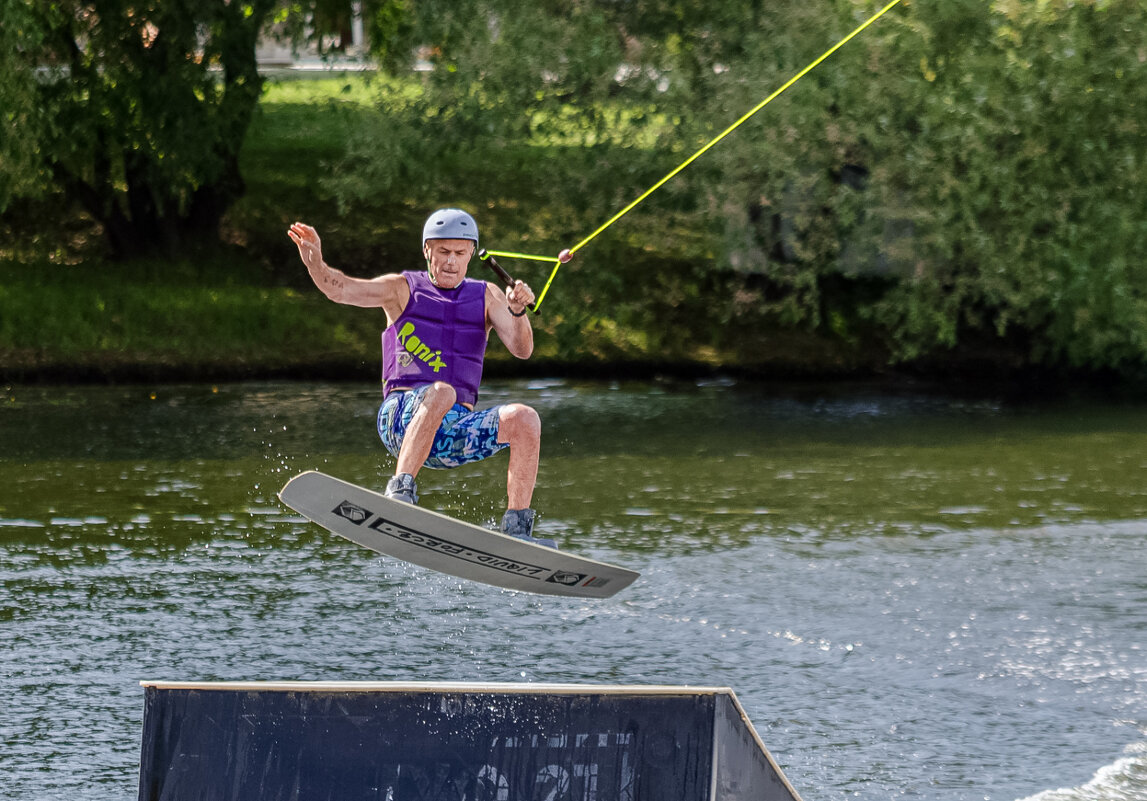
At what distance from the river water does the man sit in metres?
1.87

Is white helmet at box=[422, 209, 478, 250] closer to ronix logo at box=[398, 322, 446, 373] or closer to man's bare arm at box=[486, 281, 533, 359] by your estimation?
man's bare arm at box=[486, 281, 533, 359]

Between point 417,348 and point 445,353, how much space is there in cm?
13

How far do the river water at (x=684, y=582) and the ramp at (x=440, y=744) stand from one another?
6.46 ft

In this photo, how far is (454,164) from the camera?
26.0 m

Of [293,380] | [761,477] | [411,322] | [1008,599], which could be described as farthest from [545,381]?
[411,322]

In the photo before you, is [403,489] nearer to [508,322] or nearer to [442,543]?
[442,543]

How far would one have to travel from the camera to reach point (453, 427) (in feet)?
27.9

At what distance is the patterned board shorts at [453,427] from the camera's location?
27.8ft

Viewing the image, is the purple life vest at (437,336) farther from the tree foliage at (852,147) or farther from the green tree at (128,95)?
the green tree at (128,95)

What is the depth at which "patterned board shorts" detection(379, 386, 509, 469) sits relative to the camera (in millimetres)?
8484

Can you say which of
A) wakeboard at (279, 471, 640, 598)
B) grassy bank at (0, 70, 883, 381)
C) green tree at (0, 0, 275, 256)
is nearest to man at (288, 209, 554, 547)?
wakeboard at (279, 471, 640, 598)

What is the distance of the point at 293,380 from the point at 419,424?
1268 cm

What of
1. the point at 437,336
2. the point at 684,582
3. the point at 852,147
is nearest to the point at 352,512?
the point at 437,336

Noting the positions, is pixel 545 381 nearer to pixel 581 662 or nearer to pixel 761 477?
pixel 761 477
